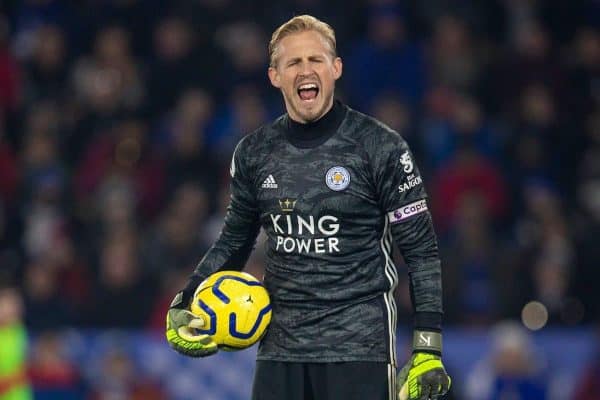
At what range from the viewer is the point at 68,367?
33.0 ft

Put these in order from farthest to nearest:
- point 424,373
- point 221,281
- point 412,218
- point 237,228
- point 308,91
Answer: point 237,228, point 221,281, point 308,91, point 412,218, point 424,373

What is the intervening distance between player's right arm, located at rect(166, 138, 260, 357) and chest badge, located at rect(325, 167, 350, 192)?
376mm

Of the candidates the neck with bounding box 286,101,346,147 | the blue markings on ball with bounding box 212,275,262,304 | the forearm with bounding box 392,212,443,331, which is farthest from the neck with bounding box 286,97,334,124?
the blue markings on ball with bounding box 212,275,262,304

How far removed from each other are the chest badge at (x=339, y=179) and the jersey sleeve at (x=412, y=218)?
0.11 metres

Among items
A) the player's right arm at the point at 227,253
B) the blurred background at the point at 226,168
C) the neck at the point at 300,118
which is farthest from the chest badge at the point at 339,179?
the blurred background at the point at 226,168

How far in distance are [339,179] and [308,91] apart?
36cm

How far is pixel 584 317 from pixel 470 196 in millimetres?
1492

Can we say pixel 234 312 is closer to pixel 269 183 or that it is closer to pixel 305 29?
pixel 269 183

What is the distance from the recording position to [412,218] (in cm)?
500

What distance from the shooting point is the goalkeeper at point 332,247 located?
4.99m

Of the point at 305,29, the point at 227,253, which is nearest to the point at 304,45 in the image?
the point at 305,29

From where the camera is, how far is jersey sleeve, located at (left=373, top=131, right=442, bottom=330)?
4984 mm

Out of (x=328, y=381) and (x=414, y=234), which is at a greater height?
(x=414, y=234)

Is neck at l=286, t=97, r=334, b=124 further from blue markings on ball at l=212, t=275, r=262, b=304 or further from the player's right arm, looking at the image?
blue markings on ball at l=212, t=275, r=262, b=304
